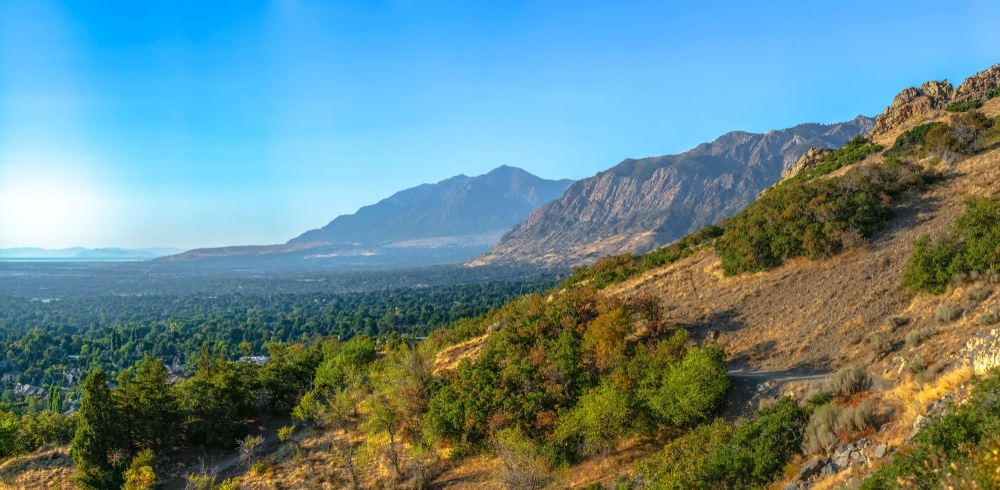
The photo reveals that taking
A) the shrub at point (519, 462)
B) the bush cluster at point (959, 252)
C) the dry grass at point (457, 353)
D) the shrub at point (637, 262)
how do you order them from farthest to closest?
the shrub at point (637, 262), the dry grass at point (457, 353), the bush cluster at point (959, 252), the shrub at point (519, 462)

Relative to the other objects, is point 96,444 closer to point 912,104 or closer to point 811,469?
point 811,469

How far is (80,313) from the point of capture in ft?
471

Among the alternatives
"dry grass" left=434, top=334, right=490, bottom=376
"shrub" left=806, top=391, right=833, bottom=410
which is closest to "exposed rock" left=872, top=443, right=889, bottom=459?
"shrub" left=806, top=391, right=833, bottom=410

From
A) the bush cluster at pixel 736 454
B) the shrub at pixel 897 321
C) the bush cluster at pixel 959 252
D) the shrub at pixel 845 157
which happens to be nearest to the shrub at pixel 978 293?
the bush cluster at pixel 959 252

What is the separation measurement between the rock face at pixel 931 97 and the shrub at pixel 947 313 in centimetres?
3390

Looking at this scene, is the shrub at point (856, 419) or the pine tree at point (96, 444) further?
the pine tree at point (96, 444)

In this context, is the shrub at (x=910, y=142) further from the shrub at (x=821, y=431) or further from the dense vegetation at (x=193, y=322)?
the dense vegetation at (x=193, y=322)

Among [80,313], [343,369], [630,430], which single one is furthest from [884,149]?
[80,313]

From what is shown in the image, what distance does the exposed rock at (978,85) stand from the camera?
44434 millimetres

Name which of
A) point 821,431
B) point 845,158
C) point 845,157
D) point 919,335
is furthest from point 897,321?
point 845,157

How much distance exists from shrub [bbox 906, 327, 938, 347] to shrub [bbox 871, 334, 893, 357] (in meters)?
0.55

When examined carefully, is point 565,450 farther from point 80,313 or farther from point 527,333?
point 80,313

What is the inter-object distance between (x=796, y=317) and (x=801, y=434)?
10.1m

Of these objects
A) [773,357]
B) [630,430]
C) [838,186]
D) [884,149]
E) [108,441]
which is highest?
[884,149]
